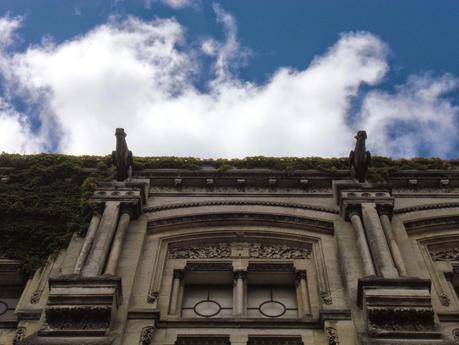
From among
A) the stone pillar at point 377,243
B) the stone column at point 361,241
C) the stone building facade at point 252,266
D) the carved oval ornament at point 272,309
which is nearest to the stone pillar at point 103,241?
the stone building facade at point 252,266

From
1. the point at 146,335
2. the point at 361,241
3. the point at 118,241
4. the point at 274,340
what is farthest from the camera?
the point at 118,241

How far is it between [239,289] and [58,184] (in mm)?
6795

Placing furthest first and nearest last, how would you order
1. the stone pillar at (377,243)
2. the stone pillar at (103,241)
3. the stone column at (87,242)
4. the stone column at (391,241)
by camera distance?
the stone column at (87,242) < the stone column at (391,241) < the stone pillar at (103,241) < the stone pillar at (377,243)

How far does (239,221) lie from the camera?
1797 cm

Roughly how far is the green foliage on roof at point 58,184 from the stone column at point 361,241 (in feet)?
7.48

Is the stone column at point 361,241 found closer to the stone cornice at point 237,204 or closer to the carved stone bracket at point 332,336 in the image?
the stone cornice at point 237,204

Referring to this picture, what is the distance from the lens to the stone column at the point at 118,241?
1501cm

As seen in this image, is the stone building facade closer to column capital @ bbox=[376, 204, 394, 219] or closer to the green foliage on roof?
column capital @ bbox=[376, 204, 394, 219]

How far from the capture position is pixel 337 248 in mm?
16469

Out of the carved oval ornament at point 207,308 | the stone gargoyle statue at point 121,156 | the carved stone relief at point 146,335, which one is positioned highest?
the stone gargoyle statue at point 121,156

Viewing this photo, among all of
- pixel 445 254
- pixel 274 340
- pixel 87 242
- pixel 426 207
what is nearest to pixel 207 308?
pixel 274 340

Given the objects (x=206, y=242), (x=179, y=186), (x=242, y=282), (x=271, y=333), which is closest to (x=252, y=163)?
(x=179, y=186)

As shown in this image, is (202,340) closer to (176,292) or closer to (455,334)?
(176,292)

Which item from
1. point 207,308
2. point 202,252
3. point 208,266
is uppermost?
point 202,252
